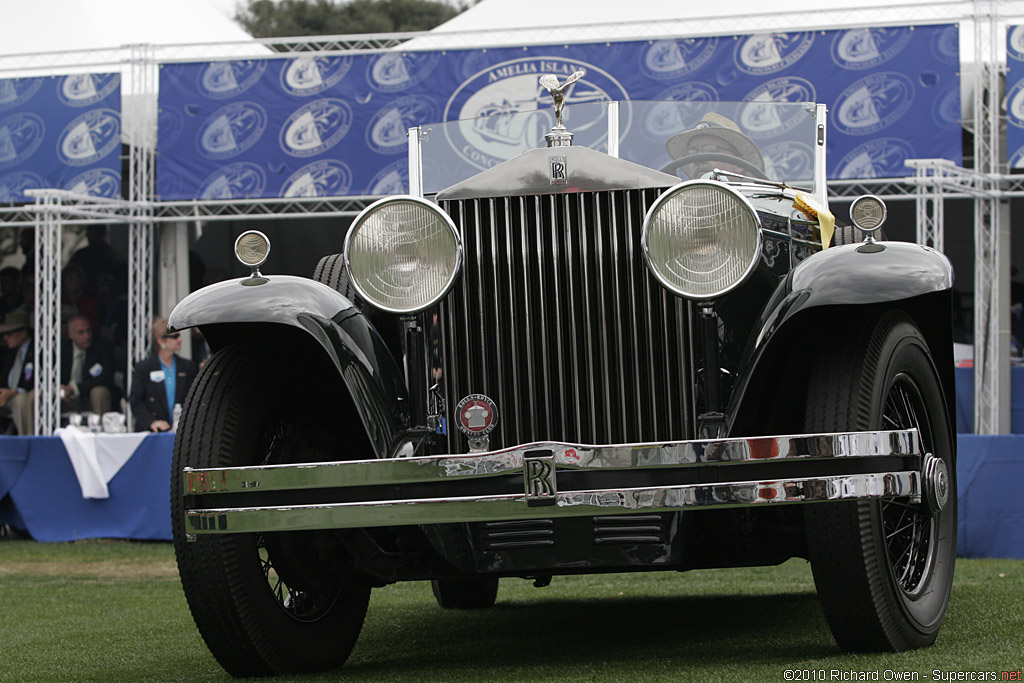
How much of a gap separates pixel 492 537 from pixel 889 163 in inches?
324

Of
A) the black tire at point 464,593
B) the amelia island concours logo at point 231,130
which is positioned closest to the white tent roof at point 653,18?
the amelia island concours logo at point 231,130

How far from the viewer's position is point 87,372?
13.0 m

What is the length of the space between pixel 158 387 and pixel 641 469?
25.9ft

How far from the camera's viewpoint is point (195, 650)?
466 centimetres

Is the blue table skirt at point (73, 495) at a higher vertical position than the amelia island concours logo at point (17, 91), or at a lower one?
lower

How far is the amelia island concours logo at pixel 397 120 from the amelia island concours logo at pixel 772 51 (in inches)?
113

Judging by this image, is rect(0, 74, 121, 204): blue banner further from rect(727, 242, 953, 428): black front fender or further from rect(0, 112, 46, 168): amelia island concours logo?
rect(727, 242, 953, 428): black front fender

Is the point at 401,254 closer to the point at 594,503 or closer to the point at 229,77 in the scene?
the point at 594,503

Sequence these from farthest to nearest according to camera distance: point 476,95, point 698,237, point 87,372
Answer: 1. point 87,372
2. point 476,95
3. point 698,237

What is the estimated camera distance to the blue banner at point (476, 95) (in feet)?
36.5

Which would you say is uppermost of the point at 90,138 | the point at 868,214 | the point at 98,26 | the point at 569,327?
the point at 98,26

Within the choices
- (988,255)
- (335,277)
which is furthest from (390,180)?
(335,277)

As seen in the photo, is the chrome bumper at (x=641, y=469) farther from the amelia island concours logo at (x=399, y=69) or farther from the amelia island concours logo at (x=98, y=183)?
the amelia island concours logo at (x=98, y=183)

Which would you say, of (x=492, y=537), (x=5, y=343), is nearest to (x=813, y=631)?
(x=492, y=537)
